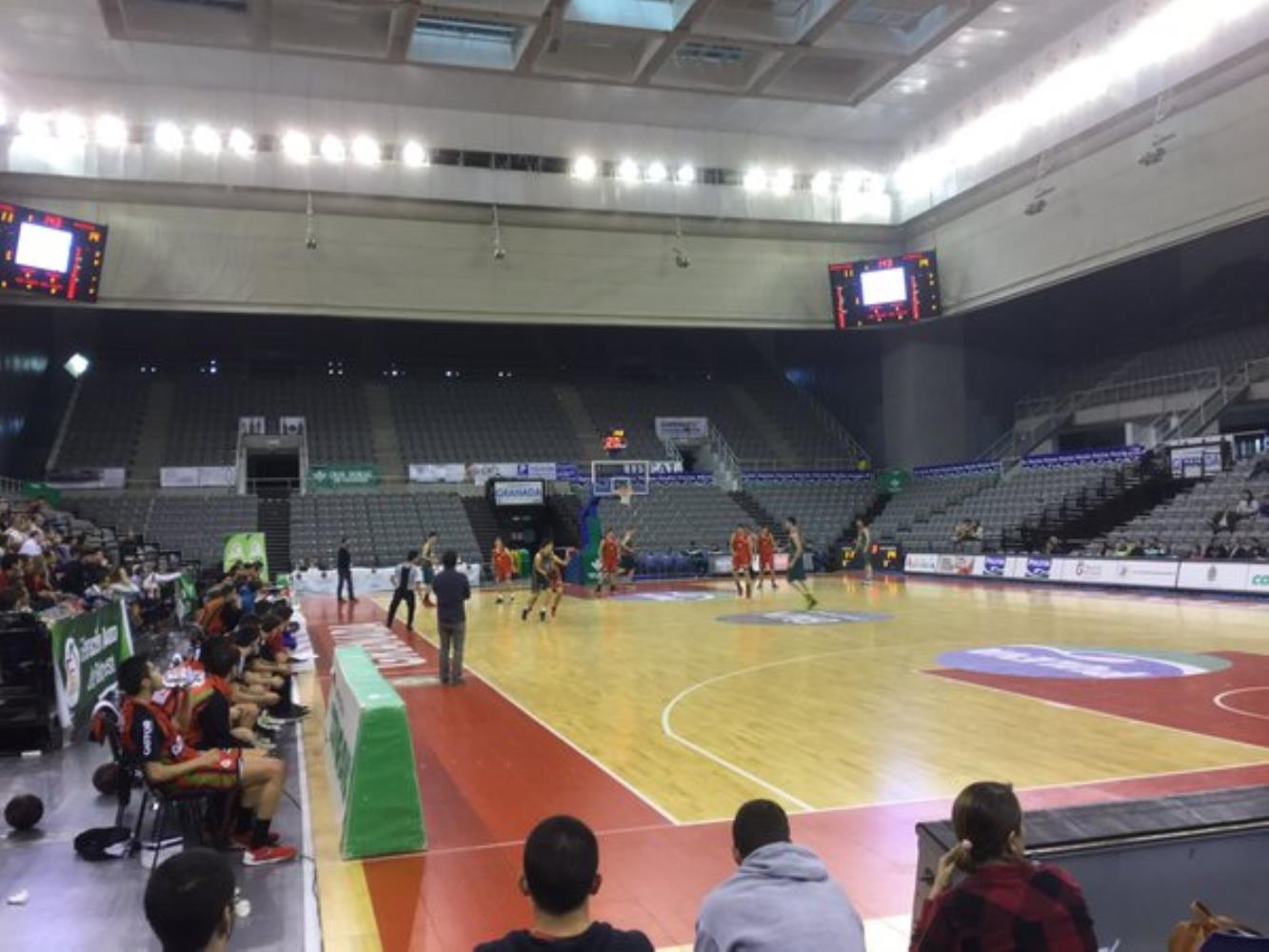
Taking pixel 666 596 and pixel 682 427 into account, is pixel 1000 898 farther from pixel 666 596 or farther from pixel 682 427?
pixel 682 427

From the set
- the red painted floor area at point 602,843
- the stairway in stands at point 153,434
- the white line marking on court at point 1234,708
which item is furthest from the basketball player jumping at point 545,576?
the stairway in stands at point 153,434

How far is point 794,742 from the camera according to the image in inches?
339

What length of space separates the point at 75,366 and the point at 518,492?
55.3 ft

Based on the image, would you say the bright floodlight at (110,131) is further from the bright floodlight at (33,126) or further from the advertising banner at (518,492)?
the advertising banner at (518,492)

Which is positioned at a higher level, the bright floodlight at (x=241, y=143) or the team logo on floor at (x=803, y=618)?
the bright floodlight at (x=241, y=143)

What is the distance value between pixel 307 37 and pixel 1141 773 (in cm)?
2252

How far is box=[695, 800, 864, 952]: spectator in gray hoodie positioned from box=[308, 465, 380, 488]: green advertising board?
108 ft

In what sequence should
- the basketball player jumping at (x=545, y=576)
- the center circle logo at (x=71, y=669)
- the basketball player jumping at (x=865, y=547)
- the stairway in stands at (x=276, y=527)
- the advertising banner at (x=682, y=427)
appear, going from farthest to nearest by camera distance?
1. the advertising banner at (x=682, y=427)
2. the stairway in stands at (x=276, y=527)
3. the basketball player jumping at (x=865, y=547)
4. the basketball player jumping at (x=545, y=576)
5. the center circle logo at (x=71, y=669)

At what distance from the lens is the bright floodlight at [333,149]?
28609 mm

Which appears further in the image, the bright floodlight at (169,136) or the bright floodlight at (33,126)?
the bright floodlight at (169,136)

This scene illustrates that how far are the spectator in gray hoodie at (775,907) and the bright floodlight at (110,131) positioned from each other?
30019mm

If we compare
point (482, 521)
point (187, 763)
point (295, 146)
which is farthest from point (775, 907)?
point (482, 521)

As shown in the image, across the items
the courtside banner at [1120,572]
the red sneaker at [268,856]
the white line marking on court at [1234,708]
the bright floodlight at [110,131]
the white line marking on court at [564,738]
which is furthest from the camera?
the bright floodlight at [110,131]

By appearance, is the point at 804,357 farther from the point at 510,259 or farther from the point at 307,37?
the point at 307,37
